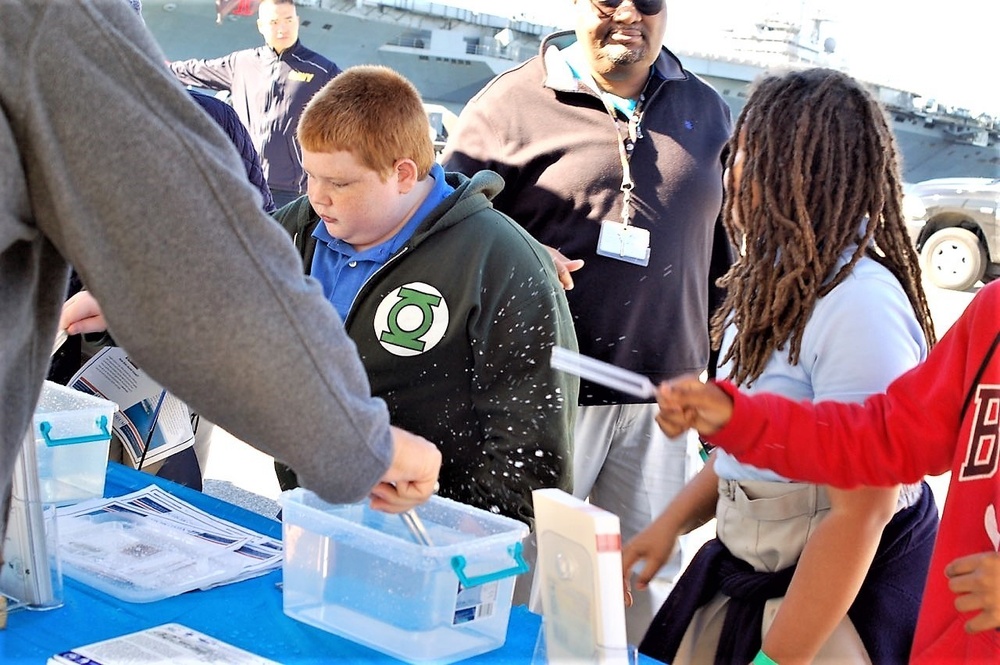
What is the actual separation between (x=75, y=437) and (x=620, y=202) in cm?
154

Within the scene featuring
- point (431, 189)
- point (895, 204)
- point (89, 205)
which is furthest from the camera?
point (431, 189)

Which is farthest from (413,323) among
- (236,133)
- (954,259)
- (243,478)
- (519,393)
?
(954,259)

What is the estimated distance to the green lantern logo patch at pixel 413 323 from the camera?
2209 mm

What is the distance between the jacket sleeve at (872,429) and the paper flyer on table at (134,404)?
4.93 ft

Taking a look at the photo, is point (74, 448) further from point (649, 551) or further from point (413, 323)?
point (649, 551)

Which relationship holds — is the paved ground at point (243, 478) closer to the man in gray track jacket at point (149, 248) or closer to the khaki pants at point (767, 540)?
the khaki pants at point (767, 540)

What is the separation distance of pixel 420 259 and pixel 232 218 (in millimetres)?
1254

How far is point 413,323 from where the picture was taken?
2.21 m

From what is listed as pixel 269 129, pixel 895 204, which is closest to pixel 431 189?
pixel 895 204

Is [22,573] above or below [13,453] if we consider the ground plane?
below

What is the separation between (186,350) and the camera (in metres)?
0.98

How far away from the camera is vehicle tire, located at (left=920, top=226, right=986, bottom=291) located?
11.7 metres

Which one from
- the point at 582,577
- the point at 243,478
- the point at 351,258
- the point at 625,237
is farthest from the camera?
the point at 243,478

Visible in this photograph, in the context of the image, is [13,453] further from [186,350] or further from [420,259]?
[420,259]
